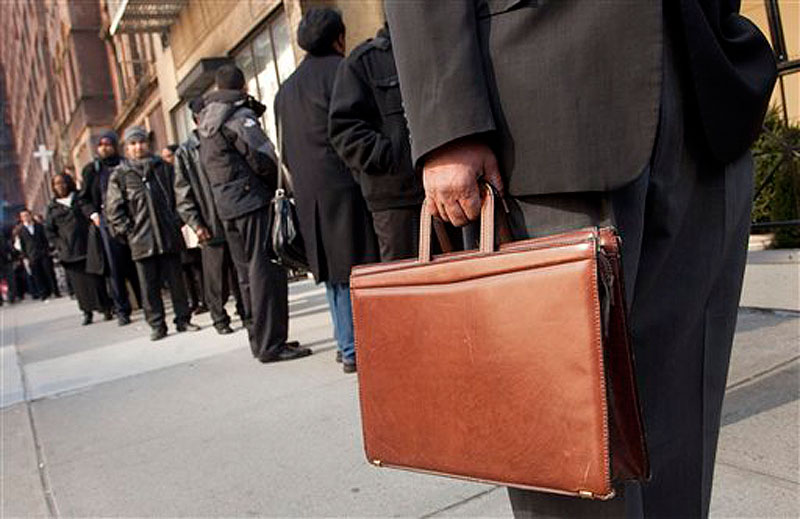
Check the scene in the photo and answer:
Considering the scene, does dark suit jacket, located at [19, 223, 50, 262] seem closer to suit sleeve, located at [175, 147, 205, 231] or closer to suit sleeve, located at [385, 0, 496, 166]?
suit sleeve, located at [175, 147, 205, 231]

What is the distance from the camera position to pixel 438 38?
1240 mm

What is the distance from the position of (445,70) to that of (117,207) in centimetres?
622

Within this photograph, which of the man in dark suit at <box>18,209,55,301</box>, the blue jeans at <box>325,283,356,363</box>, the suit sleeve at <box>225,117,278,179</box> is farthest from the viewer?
the man in dark suit at <box>18,209,55,301</box>

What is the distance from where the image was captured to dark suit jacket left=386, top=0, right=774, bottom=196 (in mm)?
1177

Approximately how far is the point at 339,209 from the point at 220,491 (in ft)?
5.80

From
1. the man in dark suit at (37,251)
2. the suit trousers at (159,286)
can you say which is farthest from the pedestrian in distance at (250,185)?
the man in dark suit at (37,251)

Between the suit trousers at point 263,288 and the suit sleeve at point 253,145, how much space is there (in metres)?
0.30

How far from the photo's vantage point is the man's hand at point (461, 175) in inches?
49.4

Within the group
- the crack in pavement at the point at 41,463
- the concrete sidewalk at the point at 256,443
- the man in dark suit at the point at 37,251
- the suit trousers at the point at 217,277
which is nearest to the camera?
the concrete sidewalk at the point at 256,443

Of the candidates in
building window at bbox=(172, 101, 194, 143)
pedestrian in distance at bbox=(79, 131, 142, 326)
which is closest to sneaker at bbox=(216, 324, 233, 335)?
pedestrian in distance at bbox=(79, 131, 142, 326)

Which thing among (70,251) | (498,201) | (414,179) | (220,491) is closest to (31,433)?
(220,491)

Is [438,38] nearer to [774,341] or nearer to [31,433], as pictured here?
[774,341]

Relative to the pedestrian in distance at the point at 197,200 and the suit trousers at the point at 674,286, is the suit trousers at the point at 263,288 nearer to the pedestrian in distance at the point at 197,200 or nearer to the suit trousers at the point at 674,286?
the pedestrian in distance at the point at 197,200

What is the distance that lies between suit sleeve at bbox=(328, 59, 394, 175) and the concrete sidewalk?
121cm
